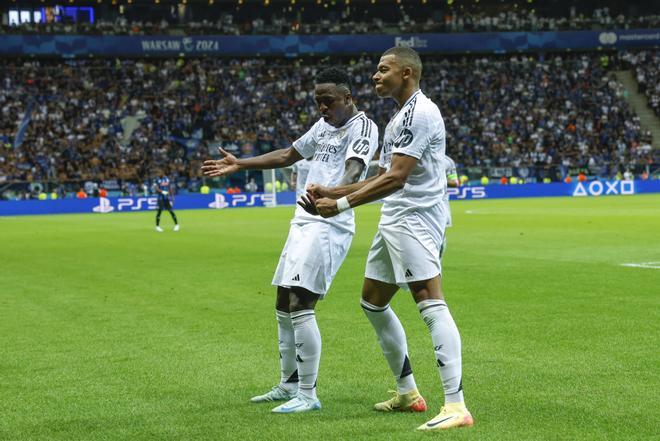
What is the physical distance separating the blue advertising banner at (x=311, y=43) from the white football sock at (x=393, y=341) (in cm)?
5792

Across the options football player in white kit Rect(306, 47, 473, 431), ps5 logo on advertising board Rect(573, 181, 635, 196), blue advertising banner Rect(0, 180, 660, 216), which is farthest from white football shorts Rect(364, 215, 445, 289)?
ps5 logo on advertising board Rect(573, 181, 635, 196)

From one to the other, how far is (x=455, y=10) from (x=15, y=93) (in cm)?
3523

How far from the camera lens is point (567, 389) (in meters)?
7.38

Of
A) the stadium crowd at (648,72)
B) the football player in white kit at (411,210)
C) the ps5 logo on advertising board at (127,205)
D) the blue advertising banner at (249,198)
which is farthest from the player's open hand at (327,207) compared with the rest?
the stadium crowd at (648,72)

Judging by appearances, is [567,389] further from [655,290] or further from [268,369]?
[655,290]

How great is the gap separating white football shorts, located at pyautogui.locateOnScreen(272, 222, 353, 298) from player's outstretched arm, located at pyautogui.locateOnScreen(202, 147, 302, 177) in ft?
2.59

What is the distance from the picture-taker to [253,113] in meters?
64.4

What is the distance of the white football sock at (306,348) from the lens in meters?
7.03

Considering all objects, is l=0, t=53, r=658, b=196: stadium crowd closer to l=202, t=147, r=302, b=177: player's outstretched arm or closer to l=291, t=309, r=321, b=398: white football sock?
l=202, t=147, r=302, b=177: player's outstretched arm

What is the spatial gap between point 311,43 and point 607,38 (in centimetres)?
2316

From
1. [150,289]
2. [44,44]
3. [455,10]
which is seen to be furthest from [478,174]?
[150,289]

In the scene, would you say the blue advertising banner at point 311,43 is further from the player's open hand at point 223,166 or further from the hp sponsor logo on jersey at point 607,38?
the player's open hand at point 223,166

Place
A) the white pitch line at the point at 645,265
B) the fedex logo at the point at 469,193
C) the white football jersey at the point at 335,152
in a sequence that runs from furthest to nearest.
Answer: the fedex logo at the point at 469,193 → the white pitch line at the point at 645,265 → the white football jersey at the point at 335,152

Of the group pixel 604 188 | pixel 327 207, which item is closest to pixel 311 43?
pixel 604 188
